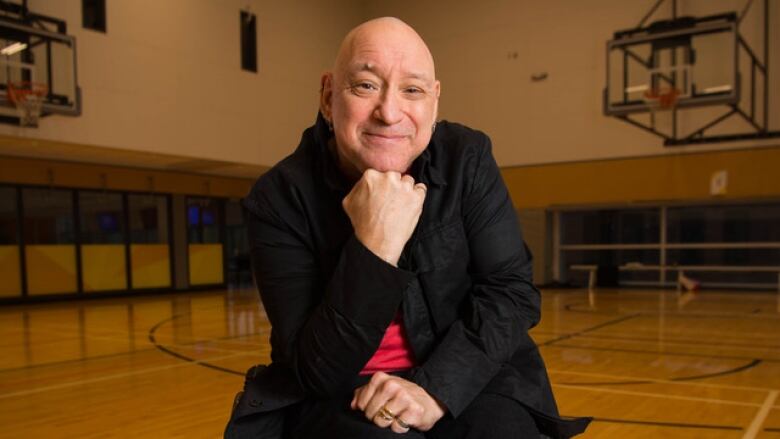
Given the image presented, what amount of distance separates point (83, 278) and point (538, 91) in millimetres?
9641

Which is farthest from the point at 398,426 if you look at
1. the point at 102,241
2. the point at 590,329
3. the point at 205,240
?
the point at 205,240

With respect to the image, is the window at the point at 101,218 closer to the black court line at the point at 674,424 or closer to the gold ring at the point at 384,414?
the black court line at the point at 674,424

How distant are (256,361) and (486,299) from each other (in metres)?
4.11

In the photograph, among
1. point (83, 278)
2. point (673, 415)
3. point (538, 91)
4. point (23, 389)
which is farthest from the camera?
point (538, 91)

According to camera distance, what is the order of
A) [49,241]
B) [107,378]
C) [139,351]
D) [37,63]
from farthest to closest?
[49,241] < [37,63] < [139,351] < [107,378]

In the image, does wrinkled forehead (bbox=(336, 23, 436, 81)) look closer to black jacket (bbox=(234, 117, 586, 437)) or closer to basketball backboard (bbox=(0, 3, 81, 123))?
black jacket (bbox=(234, 117, 586, 437))

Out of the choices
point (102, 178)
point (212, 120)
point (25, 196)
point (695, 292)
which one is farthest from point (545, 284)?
point (25, 196)

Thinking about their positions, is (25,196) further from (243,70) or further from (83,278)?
(243,70)

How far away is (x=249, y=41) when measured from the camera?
12.4 m

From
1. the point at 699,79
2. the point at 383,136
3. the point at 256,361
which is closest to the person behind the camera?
the point at 383,136

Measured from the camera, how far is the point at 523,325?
4.34ft

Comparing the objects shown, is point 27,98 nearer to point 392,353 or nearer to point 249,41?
point 249,41

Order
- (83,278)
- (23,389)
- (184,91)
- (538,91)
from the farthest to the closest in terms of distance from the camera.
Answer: (538,91), (83,278), (184,91), (23,389)

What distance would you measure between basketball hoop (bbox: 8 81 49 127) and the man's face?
8.56 meters
